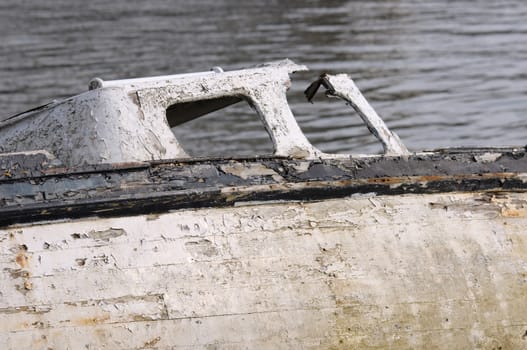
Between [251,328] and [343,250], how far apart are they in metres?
0.45

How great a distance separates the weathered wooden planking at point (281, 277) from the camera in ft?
11.2

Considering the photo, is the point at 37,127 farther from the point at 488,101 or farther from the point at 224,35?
the point at 224,35

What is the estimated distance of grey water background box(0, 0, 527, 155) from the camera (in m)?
9.17

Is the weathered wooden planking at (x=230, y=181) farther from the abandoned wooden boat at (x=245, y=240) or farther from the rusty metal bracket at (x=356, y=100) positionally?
the rusty metal bracket at (x=356, y=100)

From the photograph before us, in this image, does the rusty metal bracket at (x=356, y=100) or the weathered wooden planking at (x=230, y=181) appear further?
the rusty metal bracket at (x=356, y=100)

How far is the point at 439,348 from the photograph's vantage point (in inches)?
148

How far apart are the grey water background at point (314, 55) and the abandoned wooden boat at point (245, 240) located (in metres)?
4.48

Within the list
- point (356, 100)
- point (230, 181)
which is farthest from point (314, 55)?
point (230, 181)

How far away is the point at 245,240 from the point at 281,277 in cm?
19

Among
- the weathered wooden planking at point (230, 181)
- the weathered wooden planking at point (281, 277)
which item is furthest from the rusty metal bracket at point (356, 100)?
the weathered wooden planking at point (281, 277)

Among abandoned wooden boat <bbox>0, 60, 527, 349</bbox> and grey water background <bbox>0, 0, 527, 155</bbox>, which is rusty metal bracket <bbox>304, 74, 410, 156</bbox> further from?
grey water background <bbox>0, 0, 527, 155</bbox>

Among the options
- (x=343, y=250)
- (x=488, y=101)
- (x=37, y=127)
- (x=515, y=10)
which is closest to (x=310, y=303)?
(x=343, y=250)

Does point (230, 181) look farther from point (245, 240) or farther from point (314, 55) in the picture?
point (314, 55)


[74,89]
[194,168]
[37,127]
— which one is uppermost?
[74,89]
